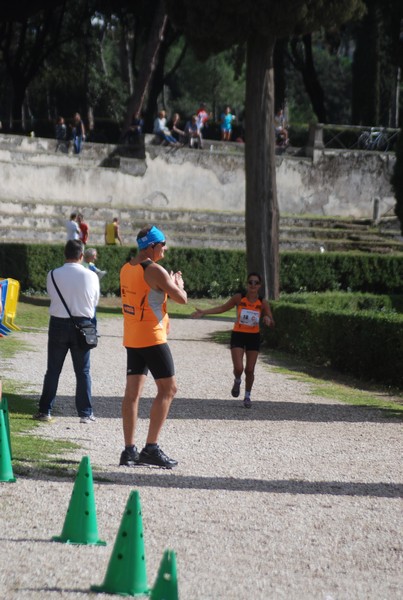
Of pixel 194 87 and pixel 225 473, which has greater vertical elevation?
pixel 194 87

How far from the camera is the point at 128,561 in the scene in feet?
17.9

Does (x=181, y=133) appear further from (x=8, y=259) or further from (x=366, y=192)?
(x=8, y=259)

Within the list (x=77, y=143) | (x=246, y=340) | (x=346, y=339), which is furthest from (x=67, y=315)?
(x=77, y=143)

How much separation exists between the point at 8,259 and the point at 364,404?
1575 cm

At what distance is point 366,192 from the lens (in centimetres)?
4297

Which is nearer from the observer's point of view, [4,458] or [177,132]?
[4,458]

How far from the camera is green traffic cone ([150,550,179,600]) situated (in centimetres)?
499

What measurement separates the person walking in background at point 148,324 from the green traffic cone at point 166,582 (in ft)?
12.3

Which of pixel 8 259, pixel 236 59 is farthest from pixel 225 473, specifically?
pixel 8 259

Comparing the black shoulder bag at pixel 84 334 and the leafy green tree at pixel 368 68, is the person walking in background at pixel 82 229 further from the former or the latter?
Answer: the leafy green tree at pixel 368 68

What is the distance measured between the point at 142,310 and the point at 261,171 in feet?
55.5

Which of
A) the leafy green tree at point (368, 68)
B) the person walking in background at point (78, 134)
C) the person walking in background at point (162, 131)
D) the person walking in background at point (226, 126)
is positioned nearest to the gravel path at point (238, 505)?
the person walking in background at point (78, 134)

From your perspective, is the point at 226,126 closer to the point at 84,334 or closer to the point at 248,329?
the point at 248,329

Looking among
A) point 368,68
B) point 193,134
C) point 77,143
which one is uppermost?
point 368,68
